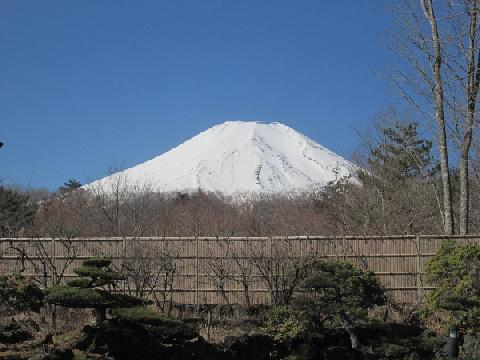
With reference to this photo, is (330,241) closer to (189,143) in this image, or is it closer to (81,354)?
(81,354)

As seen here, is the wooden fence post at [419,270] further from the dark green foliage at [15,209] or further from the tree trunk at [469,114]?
the dark green foliage at [15,209]

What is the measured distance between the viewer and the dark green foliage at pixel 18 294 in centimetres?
898

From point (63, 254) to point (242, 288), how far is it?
14.1 feet

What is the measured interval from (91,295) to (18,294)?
1.18 meters

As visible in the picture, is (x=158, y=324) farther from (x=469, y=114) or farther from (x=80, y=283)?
(x=469, y=114)

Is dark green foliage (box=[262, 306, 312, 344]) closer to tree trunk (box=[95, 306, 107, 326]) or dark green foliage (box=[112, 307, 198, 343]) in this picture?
dark green foliage (box=[112, 307, 198, 343])

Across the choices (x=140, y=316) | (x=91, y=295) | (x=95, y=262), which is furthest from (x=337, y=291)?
(x=91, y=295)

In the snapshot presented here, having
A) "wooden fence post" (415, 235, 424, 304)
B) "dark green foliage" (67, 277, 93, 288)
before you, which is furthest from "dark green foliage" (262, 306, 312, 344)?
"wooden fence post" (415, 235, 424, 304)

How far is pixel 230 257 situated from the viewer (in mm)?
13938

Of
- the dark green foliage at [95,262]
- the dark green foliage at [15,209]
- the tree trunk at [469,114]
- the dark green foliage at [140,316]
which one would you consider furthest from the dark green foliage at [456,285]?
the dark green foliage at [15,209]

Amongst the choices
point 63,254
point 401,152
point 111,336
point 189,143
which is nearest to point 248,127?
point 189,143

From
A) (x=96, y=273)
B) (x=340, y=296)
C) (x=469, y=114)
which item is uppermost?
(x=469, y=114)

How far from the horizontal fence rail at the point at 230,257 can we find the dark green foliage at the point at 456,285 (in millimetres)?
1346

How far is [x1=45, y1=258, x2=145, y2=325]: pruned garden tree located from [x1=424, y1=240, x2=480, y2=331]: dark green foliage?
5.54 meters
